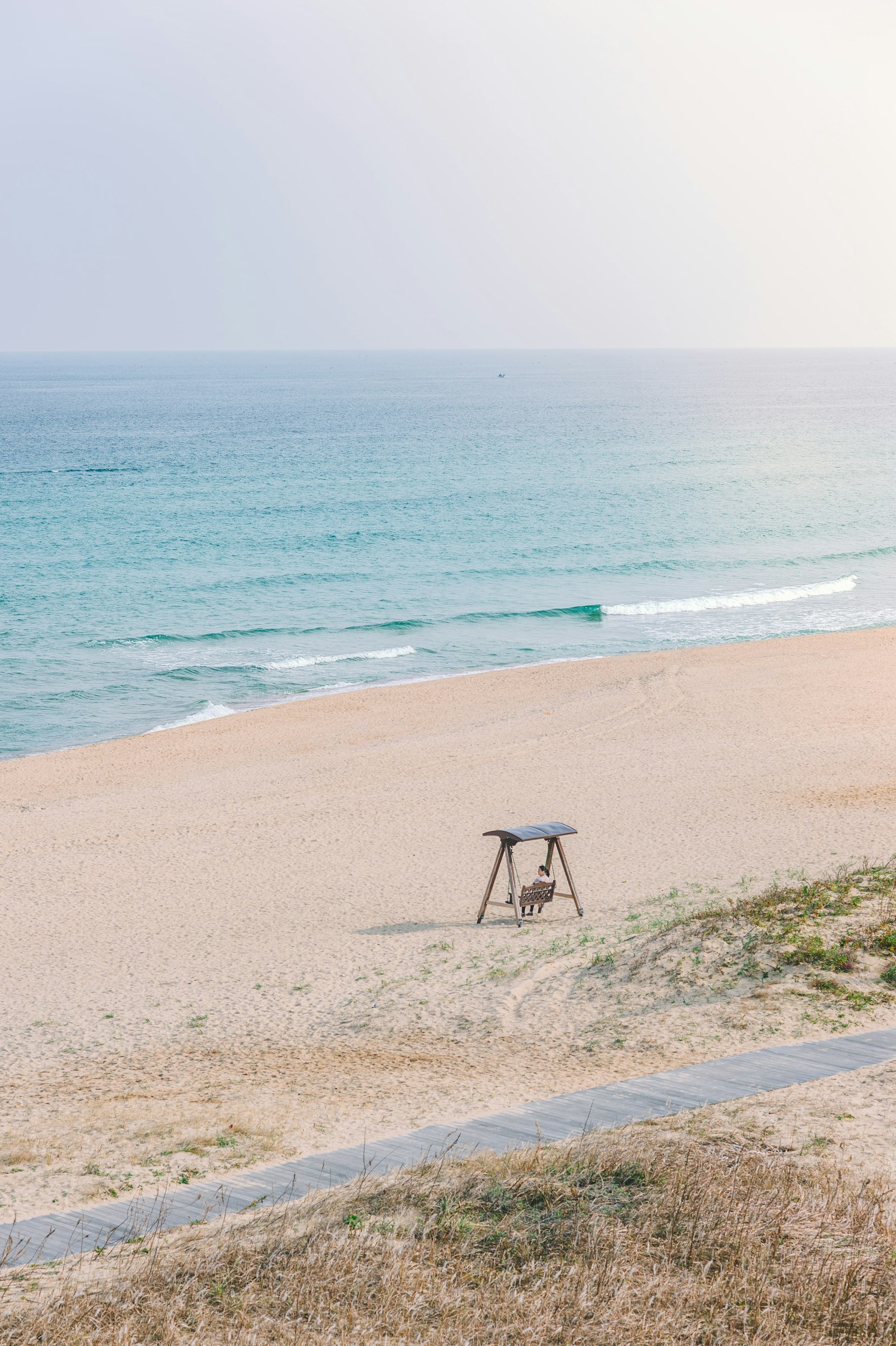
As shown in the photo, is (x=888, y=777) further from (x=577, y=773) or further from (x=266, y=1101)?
(x=266, y=1101)

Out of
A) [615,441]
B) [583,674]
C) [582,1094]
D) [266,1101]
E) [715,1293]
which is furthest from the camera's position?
[615,441]

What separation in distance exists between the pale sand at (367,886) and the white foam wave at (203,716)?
77cm

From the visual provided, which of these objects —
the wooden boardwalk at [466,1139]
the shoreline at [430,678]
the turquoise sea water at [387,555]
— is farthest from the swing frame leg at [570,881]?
the turquoise sea water at [387,555]

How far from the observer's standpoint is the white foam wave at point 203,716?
26297 millimetres

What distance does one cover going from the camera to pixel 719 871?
15352 mm

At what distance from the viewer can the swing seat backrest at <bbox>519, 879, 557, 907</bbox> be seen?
1384cm

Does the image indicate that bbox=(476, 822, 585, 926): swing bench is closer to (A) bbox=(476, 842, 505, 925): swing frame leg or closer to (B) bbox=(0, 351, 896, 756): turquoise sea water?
(A) bbox=(476, 842, 505, 925): swing frame leg

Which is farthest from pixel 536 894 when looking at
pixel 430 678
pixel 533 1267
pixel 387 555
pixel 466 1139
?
pixel 387 555

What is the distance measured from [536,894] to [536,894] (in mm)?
11

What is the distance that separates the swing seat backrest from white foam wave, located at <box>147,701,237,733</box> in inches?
554

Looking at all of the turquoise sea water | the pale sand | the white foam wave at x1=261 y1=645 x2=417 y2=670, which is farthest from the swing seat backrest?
the white foam wave at x1=261 y1=645 x2=417 y2=670

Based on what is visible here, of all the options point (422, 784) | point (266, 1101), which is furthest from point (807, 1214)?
point (422, 784)

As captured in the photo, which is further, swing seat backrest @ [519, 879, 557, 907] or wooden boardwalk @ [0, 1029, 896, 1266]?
swing seat backrest @ [519, 879, 557, 907]

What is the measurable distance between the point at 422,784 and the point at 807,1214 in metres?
15.1
